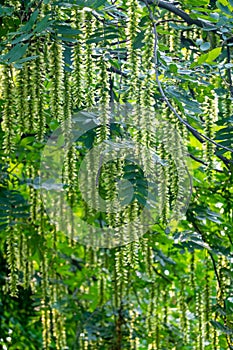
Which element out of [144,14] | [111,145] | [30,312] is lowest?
[30,312]

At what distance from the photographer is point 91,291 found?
16.0ft

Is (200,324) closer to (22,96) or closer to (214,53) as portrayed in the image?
(214,53)

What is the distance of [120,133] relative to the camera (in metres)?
2.48

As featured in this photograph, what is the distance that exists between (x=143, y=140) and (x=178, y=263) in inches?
132

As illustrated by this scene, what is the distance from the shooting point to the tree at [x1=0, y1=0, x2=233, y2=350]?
1.85 metres

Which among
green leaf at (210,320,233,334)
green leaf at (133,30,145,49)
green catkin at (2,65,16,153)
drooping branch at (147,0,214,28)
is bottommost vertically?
green leaf at (210,320,233,334)

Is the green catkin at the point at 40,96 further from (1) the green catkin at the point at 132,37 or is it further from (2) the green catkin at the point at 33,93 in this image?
(1) the green catkin at the point at 132,37

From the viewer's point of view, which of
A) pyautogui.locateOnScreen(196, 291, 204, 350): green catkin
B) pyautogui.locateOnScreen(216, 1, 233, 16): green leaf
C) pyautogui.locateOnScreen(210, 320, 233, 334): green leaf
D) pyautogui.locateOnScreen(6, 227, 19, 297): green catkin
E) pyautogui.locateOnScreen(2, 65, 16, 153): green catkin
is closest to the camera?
pyautogui.locateOnScreen(2, 65, 16, 153): green catkin

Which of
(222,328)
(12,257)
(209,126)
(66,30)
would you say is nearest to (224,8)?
(209,126)

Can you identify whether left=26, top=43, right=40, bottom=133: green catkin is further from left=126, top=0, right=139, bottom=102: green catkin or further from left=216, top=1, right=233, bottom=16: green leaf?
left=216, top=1, right=233, bottom=16: green leaf

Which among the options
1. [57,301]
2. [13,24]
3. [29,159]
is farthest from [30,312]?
[13,24]

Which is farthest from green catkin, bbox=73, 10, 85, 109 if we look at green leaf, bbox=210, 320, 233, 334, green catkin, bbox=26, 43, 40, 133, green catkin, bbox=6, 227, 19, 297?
green leaf, bbox=210, 320, 233, 334

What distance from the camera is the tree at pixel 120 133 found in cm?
185

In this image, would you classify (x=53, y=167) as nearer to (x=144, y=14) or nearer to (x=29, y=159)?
(x=29, y=159)
